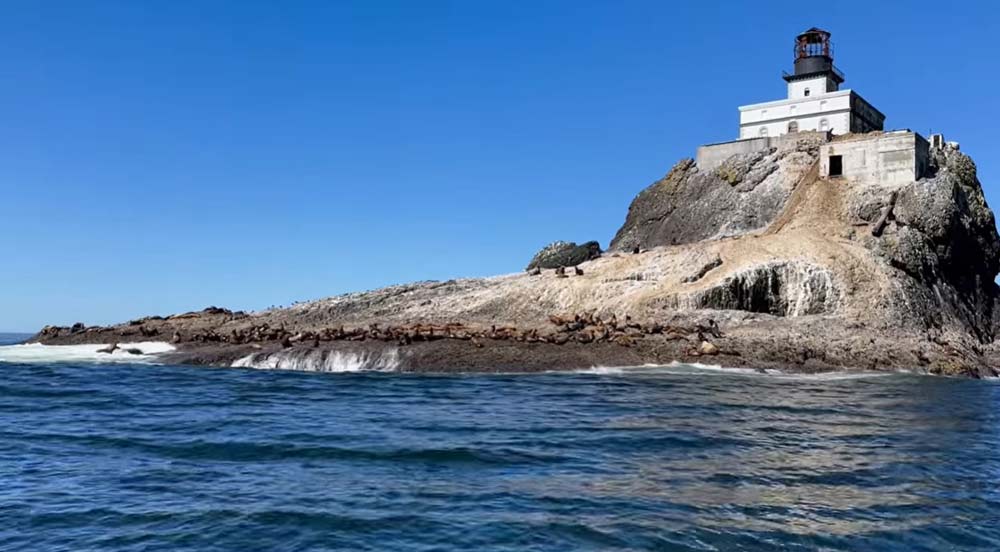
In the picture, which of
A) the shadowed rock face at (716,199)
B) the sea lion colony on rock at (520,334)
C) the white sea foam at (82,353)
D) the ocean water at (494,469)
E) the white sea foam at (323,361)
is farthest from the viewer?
the shadowed rock face at (716,199)

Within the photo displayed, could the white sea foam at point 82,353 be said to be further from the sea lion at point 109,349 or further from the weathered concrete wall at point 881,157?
the weathered concrete wall at point 881,157

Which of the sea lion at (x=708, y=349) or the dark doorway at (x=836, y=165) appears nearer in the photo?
the sea lion at (x=708, y=349)

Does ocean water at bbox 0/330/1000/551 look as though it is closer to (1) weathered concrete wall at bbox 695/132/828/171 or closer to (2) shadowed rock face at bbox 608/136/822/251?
(2) shadowed rock face at bbox 608/136/822/251

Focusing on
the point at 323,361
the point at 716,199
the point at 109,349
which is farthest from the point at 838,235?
the point at 109,349

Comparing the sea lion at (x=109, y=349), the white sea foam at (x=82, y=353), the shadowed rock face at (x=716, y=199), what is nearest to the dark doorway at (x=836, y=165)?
the shadowed rock face at (x=716, y=199)

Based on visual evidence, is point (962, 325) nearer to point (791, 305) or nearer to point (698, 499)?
point (791, 305)

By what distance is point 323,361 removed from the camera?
2948 cm

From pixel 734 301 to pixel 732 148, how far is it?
66.1 ft

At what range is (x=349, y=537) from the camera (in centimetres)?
901

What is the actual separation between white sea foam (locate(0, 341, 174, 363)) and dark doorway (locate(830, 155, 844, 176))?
35.9 metres

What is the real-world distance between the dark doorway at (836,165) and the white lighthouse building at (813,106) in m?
7.55

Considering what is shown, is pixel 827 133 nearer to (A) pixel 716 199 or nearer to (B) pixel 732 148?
(B) pixel 732 148

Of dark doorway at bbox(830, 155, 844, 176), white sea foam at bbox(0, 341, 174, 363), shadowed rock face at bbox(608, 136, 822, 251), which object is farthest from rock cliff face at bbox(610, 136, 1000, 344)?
white sea foam at bbox(0, 341, 174, 363)

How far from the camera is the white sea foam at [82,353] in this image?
32.2 meters
